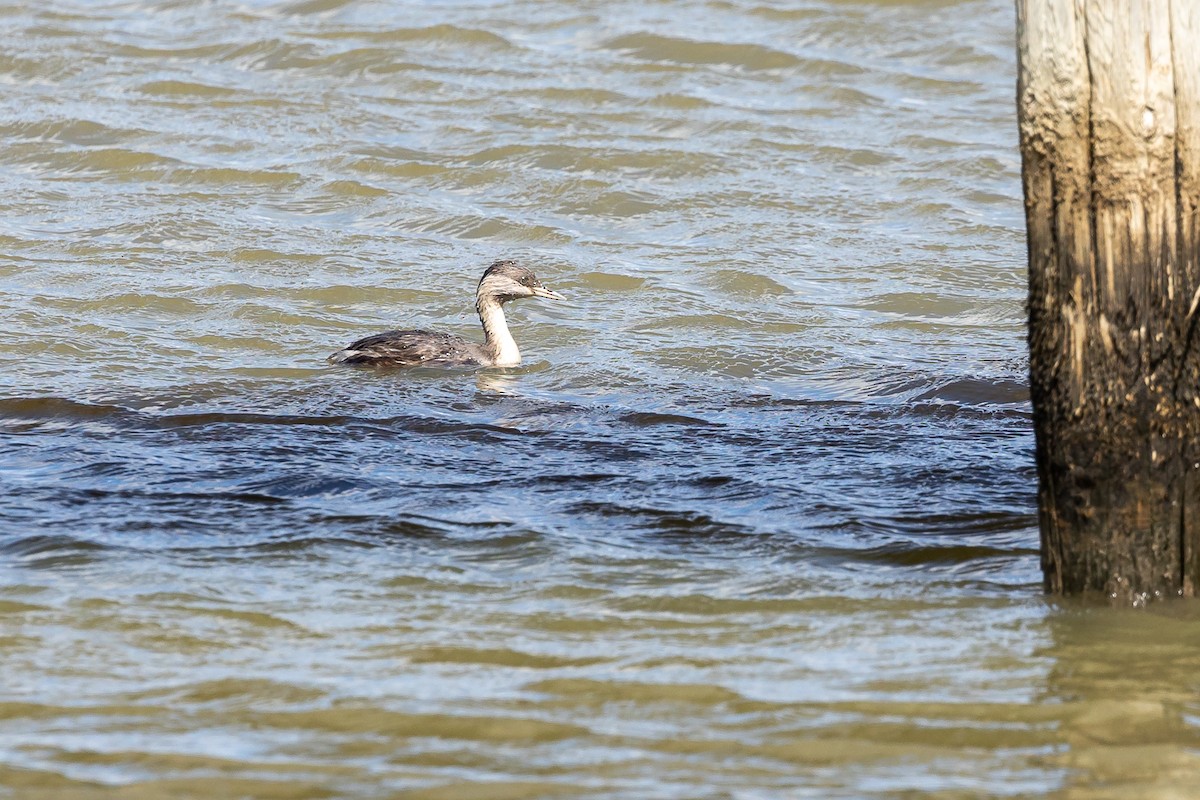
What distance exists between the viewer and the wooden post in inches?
199

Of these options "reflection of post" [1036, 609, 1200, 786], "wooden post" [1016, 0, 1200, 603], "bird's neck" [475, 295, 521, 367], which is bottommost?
"reflection of post" [1036, 609, 1200, 786]

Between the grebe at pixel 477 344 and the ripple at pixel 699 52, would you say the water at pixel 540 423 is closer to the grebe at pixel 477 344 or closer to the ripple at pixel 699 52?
the ripple at pixel 699 52

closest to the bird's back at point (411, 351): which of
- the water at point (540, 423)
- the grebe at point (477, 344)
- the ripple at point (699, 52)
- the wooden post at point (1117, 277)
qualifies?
the grebe at point (477, 344)

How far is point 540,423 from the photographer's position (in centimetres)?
906

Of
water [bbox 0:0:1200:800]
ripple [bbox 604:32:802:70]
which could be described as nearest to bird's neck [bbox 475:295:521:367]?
water [bbox 0:0:1200:800]

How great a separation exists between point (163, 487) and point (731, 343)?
15.8 ft

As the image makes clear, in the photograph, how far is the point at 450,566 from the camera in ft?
20.8

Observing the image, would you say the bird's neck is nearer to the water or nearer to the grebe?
the grebe

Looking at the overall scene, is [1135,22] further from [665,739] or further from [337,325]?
→ [337,325]

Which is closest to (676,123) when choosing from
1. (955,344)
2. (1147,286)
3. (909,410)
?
(955,344)

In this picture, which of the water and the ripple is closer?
the water

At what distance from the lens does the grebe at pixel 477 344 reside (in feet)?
35.1

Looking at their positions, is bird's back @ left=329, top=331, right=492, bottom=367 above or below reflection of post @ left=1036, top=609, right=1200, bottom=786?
above

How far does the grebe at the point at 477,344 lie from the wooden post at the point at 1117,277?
579 centimetres
